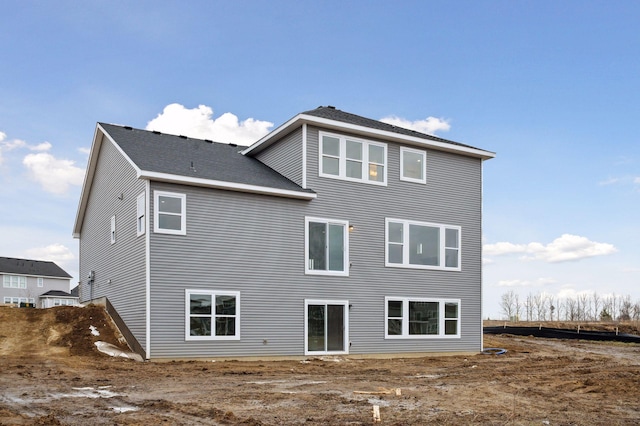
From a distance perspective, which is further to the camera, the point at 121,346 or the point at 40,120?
the point at 40,120

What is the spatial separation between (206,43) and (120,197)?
5.58 metres

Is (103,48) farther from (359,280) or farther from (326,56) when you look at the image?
(359,280)

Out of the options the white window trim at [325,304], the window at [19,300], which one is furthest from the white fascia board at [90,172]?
the window at [19,300]

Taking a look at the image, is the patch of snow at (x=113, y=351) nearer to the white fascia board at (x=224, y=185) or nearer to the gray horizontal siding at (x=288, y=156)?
the white fascia board at (x=224, y=185)

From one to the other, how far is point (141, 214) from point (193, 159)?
293cm

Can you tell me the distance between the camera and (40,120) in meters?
20.4

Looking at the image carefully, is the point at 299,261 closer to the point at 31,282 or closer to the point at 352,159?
the point at 352,159

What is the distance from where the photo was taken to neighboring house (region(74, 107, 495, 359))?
17297 mm

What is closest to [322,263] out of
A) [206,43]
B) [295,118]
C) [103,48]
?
[295,118]

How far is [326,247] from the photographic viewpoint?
19.8 m

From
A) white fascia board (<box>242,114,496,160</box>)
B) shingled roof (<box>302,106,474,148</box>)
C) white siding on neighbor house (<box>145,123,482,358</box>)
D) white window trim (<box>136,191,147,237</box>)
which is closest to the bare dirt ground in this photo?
white siding on neighbor house (<box>145,123,482,358</box>)

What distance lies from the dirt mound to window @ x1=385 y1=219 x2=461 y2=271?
29.4 ft

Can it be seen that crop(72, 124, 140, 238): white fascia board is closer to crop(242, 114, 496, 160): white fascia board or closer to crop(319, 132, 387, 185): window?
crop(242, 114, 496, 160): white fascia board

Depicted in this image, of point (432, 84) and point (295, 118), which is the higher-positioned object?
point (432, 84)
